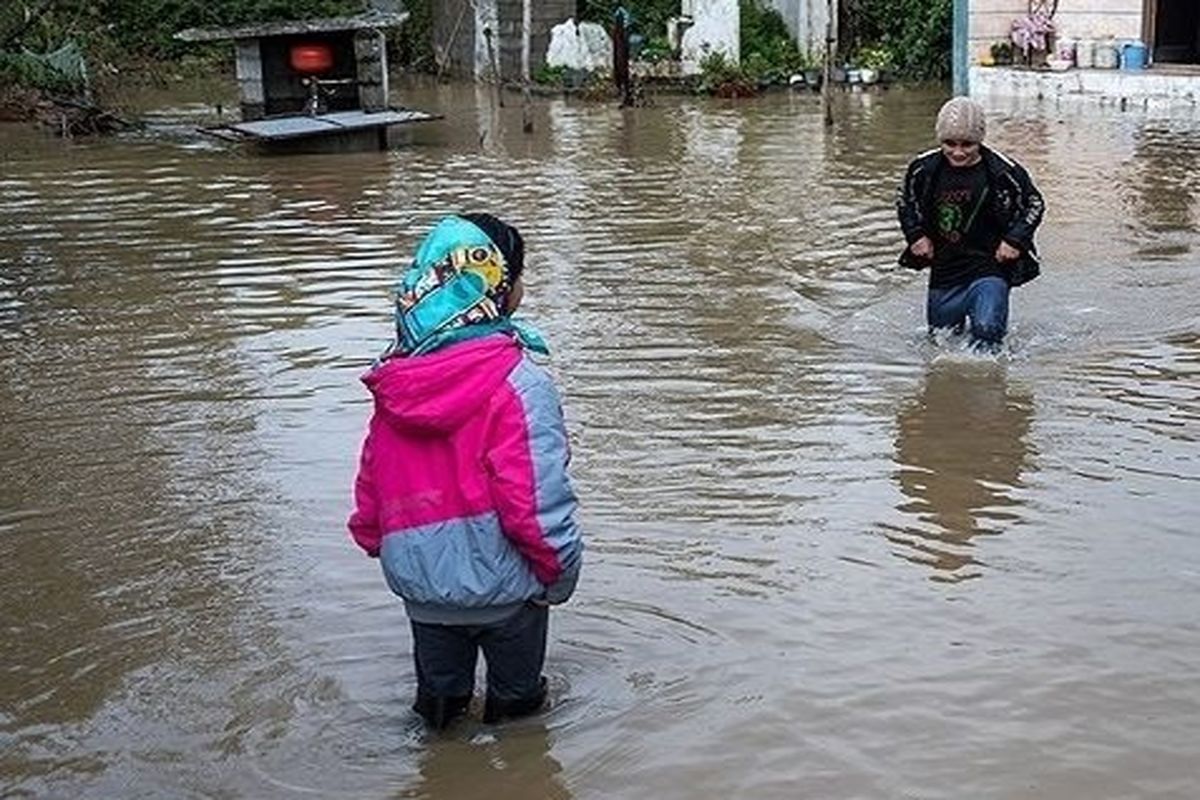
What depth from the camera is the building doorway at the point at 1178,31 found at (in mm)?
27672

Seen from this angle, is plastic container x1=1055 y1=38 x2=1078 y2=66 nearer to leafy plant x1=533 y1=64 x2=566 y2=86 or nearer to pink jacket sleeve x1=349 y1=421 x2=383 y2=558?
leafy plant x1=533 y1=64 x2=566 y2=86

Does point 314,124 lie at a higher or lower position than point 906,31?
lower

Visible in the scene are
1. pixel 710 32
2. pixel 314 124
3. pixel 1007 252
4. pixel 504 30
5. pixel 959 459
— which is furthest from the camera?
pixel 504 30

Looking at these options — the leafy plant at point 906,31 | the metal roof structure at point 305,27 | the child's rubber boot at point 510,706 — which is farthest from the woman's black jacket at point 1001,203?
the leafy plant at point 906,31

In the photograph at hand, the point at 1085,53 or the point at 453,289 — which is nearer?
the point at 453,289

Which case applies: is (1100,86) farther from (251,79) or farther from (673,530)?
(673,530)

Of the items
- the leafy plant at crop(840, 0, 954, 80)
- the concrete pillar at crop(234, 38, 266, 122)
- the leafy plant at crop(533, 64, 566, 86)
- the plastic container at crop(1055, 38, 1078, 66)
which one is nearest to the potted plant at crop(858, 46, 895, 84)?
the leafy plant at crop(840, 0, 954, 80)

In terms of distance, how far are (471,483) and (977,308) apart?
514 centimetres

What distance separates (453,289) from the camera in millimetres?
3863

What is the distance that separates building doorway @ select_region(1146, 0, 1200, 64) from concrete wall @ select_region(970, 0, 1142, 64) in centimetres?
253

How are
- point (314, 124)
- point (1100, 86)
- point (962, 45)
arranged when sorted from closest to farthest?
point (314, 124)
point (1100, 86)
point (962, 45)

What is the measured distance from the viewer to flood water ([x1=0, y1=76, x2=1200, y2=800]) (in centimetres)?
430

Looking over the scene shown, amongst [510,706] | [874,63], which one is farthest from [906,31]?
[510,706]

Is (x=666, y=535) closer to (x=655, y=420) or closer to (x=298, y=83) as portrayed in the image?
(x=655, y=420)
